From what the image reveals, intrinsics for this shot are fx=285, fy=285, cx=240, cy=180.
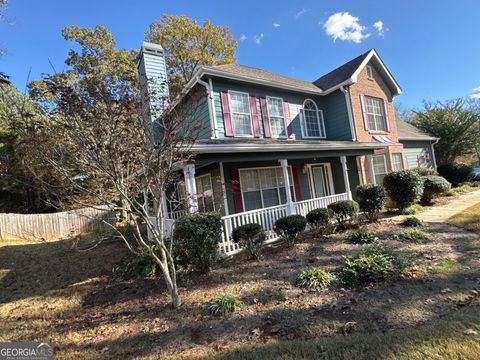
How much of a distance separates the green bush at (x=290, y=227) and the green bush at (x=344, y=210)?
1734 millimetres

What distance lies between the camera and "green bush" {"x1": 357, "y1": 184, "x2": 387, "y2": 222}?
31.3 ft

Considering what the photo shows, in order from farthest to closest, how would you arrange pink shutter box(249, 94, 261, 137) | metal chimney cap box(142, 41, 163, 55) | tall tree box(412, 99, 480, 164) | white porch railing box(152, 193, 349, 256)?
1. tall tree box(412, 99, 480, 164)
2. pink shutter box(249, 94, 261, 137)
3. metal chimney cap box(142, 41, 163, 55)
4. white porch railing box(152, 193, 349, 256)

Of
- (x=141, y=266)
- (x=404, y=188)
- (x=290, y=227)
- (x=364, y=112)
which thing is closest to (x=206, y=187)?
(x=290, y=227)

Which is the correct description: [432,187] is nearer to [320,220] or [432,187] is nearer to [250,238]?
[320,220]

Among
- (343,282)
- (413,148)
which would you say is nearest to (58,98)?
Answer: (343,282)

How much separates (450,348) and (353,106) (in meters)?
12.7

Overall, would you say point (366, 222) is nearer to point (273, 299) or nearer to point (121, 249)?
point (273, 299)

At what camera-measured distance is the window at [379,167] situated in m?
15.0

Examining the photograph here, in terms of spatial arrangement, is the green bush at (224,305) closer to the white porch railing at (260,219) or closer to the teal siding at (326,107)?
the white porch railing at (260,219)

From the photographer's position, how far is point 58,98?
4.31m

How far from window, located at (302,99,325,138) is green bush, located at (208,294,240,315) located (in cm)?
1035

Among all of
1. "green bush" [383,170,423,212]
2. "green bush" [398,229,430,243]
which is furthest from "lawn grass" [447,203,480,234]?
"green bush" [398,229,430,243]

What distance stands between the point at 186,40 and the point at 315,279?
24932 millimetres

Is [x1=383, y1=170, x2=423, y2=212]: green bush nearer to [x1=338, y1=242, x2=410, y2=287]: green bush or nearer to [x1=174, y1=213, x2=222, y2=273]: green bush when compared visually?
[x1=338, y1=242, x2=410, y2=287]: green bush
